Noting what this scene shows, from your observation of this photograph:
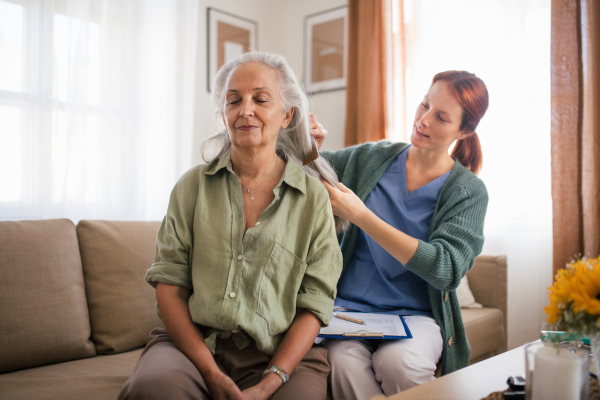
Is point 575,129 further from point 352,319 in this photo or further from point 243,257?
point 243,257

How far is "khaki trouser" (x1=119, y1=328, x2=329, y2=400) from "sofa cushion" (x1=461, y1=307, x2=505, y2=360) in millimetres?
1107

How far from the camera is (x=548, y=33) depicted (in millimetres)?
2438

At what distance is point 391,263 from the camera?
1.54 m

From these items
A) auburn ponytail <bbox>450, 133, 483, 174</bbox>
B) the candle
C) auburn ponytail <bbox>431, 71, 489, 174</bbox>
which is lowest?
the candle

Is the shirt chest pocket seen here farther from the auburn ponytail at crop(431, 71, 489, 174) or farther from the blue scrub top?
the auburn ponytail at crop(431, 71, 489, 174)

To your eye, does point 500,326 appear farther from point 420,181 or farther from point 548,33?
point 548,33

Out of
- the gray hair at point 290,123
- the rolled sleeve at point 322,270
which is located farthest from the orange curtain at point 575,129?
the rolled sleeve at point 322,270

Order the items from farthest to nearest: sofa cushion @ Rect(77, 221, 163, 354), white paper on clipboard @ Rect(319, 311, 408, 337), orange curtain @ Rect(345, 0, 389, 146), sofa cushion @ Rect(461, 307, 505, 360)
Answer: orange curtain @ Rect(345, 0, 389, 146) < sofa cushion @ Rect(461, 307, 505, 360) < sofa cushion @ Rect(77, 221, 163, 354) < white paper on clipboard @ Rect(319, 311, 408, 337)

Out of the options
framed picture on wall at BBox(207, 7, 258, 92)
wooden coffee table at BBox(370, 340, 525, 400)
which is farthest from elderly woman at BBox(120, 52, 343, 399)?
framed picture on wall at BBox(207, 7, 258, 92)

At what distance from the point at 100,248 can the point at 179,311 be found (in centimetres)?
81

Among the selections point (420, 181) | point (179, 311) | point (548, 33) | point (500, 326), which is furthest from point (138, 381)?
point (548, 33)

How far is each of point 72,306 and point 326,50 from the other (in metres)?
2.57

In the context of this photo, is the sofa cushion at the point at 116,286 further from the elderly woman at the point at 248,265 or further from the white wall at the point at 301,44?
the white wall at the point at 301,44

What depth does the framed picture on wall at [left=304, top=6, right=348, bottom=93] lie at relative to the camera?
11.2ft
